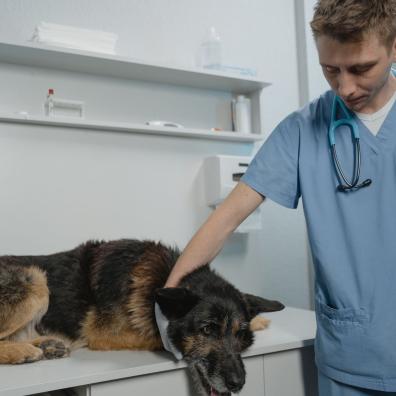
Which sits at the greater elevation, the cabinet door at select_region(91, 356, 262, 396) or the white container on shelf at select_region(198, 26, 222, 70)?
the white container on shelf at select_region(198, 26, 222, 70)

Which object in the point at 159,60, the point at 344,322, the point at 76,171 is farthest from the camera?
the point at 159,60

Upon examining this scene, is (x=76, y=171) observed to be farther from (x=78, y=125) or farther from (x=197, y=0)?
(x=197, y=0)

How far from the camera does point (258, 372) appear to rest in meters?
1.35

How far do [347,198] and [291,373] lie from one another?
61 cm

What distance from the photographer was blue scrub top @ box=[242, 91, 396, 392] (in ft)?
3.52

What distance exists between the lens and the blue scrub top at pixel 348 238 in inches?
42.2

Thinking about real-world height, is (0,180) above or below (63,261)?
above

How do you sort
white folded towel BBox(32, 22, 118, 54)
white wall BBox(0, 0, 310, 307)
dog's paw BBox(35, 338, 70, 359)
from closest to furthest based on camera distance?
dog's paw BBox(35, 338, 70, 359) < white folded towel BBox(32, 22, 118, 54) < white wall BBox(0, 0, 310, 307)

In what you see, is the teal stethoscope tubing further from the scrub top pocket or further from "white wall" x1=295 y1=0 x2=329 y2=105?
"white wall" x1=295 y1=0 x2=329 y2=105

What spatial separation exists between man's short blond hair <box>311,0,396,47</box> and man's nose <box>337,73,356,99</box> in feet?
0.28

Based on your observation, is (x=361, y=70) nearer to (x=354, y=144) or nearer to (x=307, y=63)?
(x=354, y=144)

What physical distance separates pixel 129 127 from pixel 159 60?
38 cm

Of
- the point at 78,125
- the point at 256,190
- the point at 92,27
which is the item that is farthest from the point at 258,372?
the point at 92,27

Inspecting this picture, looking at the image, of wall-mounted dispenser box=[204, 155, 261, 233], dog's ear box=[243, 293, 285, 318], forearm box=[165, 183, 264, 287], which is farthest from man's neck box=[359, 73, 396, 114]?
wall-mounted dispenser box=[204, 155, 261, 233]
